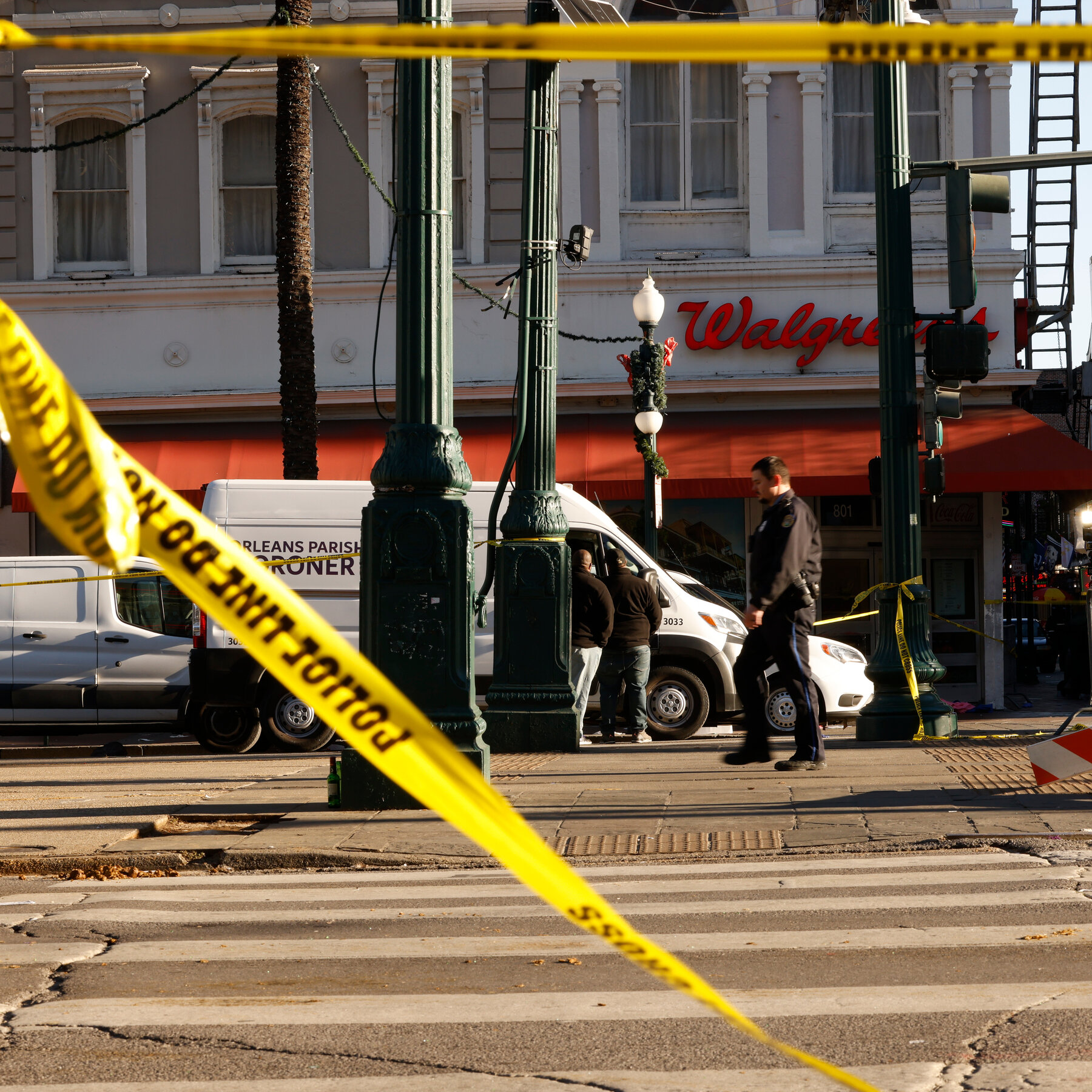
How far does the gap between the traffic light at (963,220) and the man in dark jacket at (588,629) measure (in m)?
3.95

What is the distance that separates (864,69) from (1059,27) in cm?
1969

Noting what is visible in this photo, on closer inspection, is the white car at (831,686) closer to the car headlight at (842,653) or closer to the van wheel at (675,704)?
the car headlight at (842,653)

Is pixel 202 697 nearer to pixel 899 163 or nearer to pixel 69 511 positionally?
pixel 899 163

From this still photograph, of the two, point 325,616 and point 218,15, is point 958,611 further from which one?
point 218,15

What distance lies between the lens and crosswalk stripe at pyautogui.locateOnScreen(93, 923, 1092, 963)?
513cm

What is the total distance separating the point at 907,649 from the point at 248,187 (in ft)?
42.1

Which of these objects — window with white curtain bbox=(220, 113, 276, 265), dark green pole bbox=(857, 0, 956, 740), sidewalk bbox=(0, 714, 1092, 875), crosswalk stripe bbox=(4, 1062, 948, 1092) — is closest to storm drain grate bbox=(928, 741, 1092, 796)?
sidewalk bbox=(0, 714, 1092, 875)

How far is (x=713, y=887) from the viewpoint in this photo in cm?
626

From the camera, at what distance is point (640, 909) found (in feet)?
19.0

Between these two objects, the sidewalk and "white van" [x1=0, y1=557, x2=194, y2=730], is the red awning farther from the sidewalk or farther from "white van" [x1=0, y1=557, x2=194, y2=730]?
the sidewalk

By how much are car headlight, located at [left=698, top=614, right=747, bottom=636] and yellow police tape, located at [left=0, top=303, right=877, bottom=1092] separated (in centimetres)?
1228

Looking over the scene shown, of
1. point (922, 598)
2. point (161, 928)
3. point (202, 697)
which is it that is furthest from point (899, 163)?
point (161, 928)

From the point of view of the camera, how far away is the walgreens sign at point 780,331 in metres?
19.8

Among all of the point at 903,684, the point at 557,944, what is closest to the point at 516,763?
the point at 903,684
